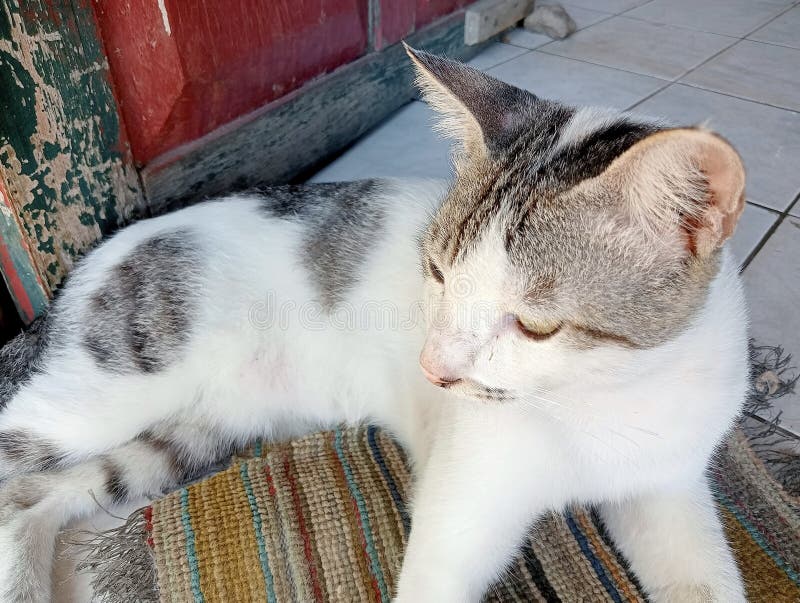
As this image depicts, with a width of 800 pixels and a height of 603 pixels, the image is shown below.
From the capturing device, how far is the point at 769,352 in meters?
1.51

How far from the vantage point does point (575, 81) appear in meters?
2.73

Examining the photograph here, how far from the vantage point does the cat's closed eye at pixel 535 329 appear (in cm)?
82

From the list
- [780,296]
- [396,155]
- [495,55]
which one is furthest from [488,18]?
[780,296]

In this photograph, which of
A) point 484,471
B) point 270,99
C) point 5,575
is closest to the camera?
point 484,471

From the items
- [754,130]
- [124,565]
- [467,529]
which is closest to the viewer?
[467,529]

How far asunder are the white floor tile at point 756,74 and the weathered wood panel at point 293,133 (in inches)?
48.8

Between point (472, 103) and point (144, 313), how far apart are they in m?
0.76

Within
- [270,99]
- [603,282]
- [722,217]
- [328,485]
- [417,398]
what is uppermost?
[722,217]

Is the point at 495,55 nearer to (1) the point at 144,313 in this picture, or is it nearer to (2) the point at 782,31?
(2) the point at 782,31

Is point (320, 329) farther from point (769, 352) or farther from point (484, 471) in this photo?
point (769, 352)

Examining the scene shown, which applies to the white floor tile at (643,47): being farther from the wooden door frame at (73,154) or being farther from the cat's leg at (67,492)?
the cat's leg at (67,492)

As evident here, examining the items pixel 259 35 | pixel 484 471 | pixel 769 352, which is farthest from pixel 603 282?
pixel 259 35

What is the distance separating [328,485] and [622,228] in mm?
769

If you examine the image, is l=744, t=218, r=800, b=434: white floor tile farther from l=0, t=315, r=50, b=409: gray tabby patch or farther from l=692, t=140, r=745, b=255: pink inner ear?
l=0, t=315, r=50, b=409: gray tabby patch
